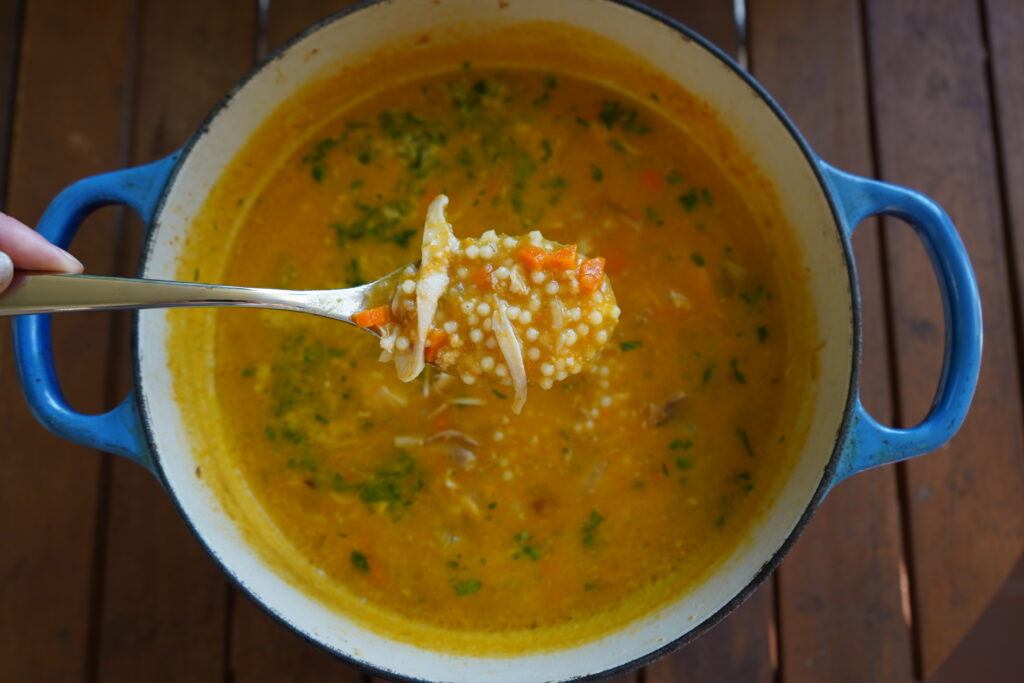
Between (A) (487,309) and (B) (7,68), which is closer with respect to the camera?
(A) (487,309)

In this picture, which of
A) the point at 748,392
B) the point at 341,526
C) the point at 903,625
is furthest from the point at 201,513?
the point at 903,625

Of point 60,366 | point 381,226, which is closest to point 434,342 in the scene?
point 381,226

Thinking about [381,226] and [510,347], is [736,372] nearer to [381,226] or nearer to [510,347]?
[510,347]

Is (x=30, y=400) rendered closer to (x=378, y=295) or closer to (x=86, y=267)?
(x=86, y=267)

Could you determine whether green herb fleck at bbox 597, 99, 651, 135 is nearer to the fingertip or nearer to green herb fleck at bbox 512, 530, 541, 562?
green herb fleck at bbox 512, 530, 541, 562

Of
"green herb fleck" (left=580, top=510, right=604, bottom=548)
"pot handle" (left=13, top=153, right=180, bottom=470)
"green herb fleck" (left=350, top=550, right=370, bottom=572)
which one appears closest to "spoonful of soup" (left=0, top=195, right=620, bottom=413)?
"pot handle" (left=13, top=153, right=180, bottom=470)

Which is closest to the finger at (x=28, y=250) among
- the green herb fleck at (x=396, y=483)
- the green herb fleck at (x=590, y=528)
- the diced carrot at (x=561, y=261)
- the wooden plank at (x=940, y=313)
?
the green herb fleck at (x=396, y=483)

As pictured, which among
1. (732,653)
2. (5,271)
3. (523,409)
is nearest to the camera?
(5,271)
